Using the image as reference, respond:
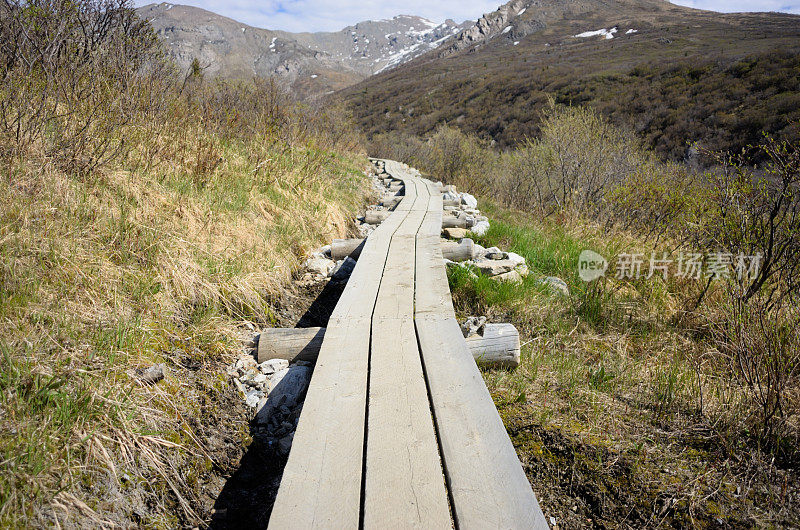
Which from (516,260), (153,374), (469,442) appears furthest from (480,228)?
(153,374)

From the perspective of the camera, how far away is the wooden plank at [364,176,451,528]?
132 centimetres

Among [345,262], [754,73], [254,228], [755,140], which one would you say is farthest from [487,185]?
[754,73]

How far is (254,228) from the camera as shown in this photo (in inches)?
165

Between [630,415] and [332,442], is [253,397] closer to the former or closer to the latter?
[332,442]

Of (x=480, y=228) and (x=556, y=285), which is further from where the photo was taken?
(x=480, y=228)

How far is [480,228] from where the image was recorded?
20.3 ft

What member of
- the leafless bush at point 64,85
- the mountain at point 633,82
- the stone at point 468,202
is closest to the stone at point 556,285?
the stone at point 468,202

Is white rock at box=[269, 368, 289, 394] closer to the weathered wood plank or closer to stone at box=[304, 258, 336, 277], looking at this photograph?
the weathered wood plank

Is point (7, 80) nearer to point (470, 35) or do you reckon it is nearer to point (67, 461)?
point (67, 461)

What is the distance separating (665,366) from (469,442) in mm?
2132

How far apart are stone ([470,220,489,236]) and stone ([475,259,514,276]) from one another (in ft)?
5.37

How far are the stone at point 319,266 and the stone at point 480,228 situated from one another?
2.40 metres

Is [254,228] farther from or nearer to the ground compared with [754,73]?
nearer to the ground

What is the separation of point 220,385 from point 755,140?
20.2 metres
